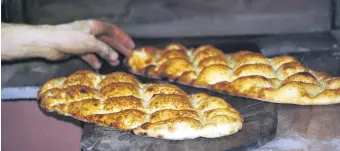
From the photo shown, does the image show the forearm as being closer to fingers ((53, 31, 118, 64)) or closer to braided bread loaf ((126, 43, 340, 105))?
fingers ((53, 31, 118, 64))

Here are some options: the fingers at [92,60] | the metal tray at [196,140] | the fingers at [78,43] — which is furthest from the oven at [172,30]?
the metal tray at [196,140]

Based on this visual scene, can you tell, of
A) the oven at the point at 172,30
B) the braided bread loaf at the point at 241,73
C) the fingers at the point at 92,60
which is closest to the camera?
the braided bread loaf at the point at 241,73

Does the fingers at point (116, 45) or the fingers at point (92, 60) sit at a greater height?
the fingers at point (116, 45)

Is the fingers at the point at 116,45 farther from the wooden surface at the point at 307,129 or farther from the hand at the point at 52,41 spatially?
the wooden surface at the point at 307,129

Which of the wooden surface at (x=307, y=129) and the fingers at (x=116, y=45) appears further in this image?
the fingers at (x=116, y=45)

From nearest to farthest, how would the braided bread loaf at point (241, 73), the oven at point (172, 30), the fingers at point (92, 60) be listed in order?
the braided bread loaf at point (241, 73)
the oven at point (172, 30)
the fingers at point (92, 60)

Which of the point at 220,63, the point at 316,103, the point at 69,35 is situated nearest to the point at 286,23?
the point at 220,63

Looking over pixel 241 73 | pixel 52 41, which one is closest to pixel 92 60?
pixel 52 41

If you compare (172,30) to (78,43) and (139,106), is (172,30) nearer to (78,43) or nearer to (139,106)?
(78,43)
